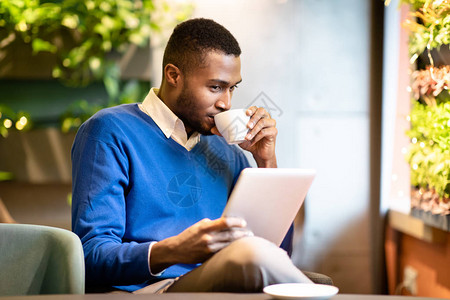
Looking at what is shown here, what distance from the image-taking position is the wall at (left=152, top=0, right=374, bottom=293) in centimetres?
289

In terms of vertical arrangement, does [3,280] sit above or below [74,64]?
below

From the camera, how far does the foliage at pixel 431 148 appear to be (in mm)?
1874

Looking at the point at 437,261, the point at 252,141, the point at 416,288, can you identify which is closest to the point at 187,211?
the point at 252,141

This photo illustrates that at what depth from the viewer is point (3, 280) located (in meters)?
1.08

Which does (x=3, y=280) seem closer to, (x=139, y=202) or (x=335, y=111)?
(x=139, y=202)

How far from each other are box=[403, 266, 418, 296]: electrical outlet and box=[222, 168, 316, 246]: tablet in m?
1.50

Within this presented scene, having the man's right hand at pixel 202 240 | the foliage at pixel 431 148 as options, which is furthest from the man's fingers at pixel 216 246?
the foliage at pixel 431 148

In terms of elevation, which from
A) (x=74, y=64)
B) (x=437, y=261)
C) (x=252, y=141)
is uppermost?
(x=74, y=64)

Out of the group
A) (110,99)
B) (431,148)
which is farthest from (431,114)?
(110,99)

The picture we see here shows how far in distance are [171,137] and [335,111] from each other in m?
1.55

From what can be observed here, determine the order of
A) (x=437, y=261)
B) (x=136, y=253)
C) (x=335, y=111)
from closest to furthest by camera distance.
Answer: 1. (x=136, y=253)
2. (x=437, y=261)
3. (x=335, y=111)

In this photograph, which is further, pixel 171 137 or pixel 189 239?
pixel 171 137

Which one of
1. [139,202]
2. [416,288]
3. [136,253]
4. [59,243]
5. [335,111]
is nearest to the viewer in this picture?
[59,243]

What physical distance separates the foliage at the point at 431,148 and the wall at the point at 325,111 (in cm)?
71
